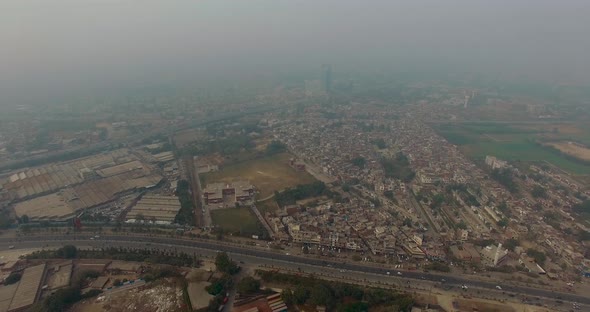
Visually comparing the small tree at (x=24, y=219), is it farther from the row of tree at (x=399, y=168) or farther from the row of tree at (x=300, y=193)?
the row of tree at (x=399, y=168)

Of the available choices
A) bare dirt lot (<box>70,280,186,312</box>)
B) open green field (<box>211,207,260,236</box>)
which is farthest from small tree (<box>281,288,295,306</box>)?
open green field (<box>211,207,260,236</box>)

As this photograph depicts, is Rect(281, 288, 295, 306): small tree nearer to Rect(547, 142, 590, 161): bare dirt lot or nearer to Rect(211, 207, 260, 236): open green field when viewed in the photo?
Rect(211, 207, 260, 236): open green field

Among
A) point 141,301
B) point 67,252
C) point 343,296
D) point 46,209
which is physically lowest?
point 343,296

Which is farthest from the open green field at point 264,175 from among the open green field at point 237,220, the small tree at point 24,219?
the small tree at point 24,219

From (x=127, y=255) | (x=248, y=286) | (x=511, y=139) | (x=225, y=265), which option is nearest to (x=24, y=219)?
(x=127, y=255)

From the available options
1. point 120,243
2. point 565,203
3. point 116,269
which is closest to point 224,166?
point 120,243

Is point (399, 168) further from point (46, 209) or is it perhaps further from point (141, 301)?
point (46, 209)

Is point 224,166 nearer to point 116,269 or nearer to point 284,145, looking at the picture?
point 284,145
